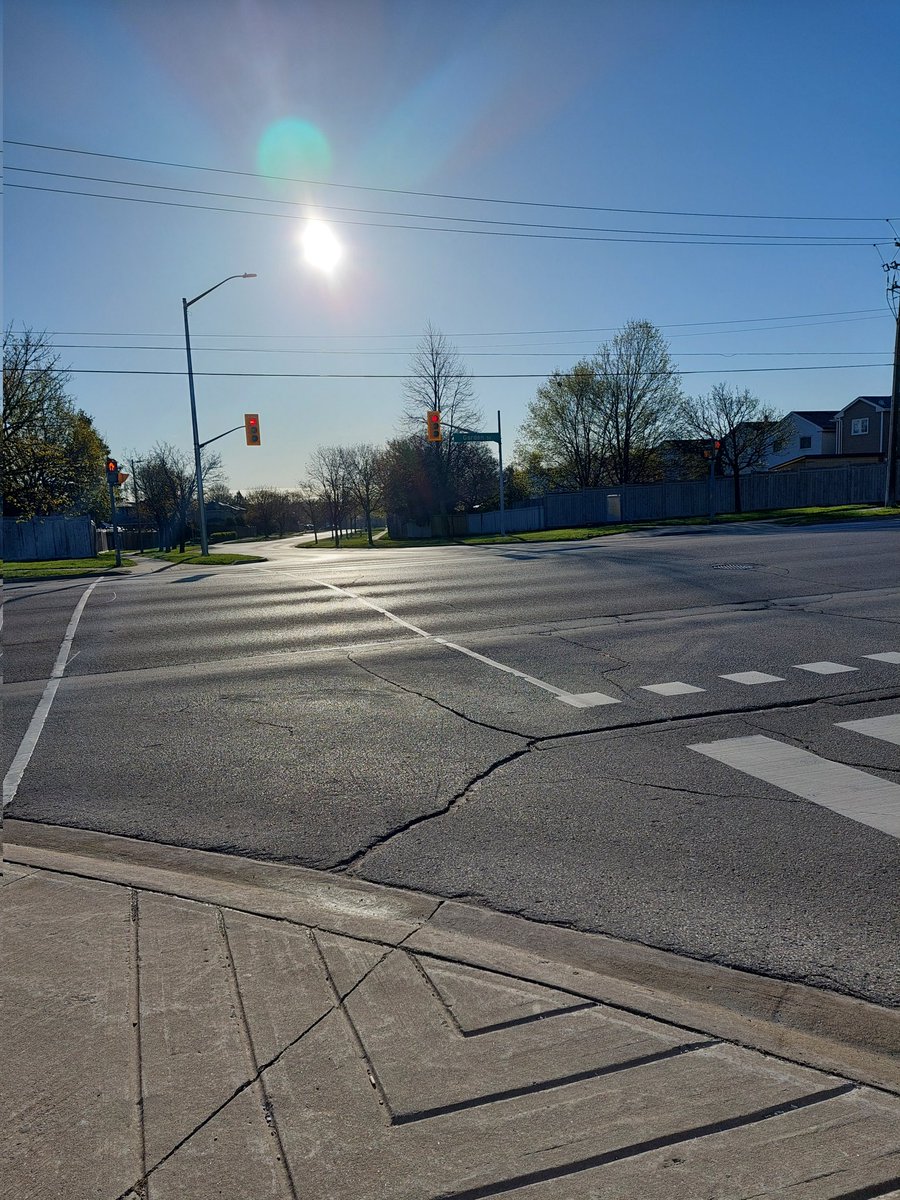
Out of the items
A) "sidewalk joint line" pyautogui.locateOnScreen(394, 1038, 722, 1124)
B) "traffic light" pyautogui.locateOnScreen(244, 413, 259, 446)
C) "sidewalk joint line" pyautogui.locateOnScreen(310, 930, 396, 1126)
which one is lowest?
"sidewalk joint line" pyautogui.locateOnScreen(394, 1038, 722, 1124)

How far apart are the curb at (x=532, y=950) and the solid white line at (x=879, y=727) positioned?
364 centimetres

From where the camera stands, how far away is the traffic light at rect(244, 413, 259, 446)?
32812 mm

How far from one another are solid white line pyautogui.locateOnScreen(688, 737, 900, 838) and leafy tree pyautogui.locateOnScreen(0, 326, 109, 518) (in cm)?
3338

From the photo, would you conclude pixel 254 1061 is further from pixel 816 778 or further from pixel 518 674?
pixel 518 674

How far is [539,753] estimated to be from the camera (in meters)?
6.30

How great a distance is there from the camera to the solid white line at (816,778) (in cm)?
503

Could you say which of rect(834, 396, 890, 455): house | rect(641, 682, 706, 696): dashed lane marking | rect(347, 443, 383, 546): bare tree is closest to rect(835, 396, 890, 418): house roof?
rect(834, 396, 890, 455): house

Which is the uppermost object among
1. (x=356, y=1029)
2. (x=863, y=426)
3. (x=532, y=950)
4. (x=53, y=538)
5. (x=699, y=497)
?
(x=863, y=426)

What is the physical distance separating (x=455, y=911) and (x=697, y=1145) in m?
1.70

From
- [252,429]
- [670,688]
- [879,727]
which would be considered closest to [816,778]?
[879,727]

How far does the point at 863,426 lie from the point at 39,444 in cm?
6276

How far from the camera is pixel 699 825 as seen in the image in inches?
193

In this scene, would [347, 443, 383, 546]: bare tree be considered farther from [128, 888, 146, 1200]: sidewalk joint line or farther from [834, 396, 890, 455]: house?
[128, 888, 146, 1200]: sidewalk joint line

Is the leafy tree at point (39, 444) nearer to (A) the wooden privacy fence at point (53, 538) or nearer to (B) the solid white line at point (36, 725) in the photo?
(A) the wooden privacy fence at point (53, 538)
